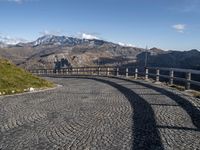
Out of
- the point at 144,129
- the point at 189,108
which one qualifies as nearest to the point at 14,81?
the point at 189,108

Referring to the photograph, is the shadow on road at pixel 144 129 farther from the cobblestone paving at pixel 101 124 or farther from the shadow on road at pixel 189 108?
the shadow on road at pixel 189 108

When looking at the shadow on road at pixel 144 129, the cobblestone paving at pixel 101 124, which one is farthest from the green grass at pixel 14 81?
the shadow on road at pixel 144 129

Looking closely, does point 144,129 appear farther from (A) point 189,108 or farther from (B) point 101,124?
(A) point 189,108

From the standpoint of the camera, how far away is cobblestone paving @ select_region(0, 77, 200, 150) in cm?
801

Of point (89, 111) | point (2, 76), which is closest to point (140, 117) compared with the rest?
point (89, 111)

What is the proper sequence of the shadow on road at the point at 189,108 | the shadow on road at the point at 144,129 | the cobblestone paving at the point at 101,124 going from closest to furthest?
the shadow on road at the point at 144,129 < the cobblestone paving at the point at 101,124 < the shadow on road at the point at 189,108

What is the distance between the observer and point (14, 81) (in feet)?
74.0

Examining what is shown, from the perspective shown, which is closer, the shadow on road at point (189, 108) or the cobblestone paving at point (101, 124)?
the cobblestone paving at point (101, 124)

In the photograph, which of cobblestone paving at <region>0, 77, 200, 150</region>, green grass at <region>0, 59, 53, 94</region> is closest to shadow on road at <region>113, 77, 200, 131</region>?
cobblestone paving at <region>0, 77, 200, 150</region>

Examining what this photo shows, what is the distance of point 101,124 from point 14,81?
13.5m

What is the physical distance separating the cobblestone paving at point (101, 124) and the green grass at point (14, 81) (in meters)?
5.35

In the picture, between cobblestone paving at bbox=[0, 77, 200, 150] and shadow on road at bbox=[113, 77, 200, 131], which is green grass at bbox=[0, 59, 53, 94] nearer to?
cobblestone paving at bbox=[0, 77, 200, 150]

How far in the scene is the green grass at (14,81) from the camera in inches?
814

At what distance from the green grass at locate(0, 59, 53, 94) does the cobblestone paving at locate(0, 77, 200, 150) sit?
5350 millimetres
